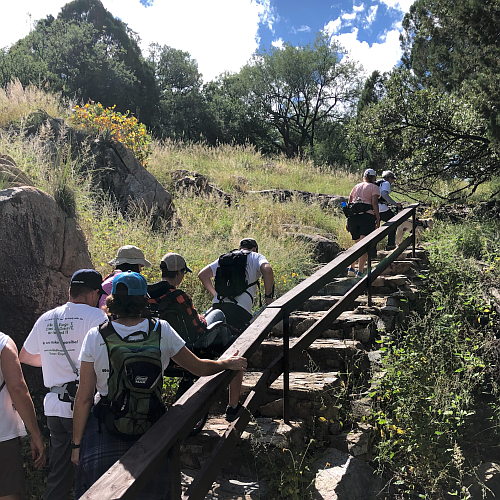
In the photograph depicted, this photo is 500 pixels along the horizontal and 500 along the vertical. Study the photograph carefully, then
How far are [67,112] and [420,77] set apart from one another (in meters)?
12.7

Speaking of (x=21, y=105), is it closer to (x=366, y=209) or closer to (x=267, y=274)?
(x=366, y=209)

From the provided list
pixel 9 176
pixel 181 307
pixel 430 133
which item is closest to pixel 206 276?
pixel 181 307

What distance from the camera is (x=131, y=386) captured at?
91.7 inches

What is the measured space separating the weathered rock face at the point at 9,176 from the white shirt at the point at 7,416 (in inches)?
93.9

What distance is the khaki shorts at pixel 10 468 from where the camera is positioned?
275 cm

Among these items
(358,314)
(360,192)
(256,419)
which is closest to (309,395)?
(256,419)

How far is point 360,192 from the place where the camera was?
7266 millimetres

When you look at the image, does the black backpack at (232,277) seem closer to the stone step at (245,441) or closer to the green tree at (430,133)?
the stone step at (245,441)

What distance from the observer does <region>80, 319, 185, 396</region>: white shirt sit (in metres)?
2.40

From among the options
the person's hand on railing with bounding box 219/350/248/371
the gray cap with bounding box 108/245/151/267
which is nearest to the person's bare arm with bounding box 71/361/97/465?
the person's hand on railing with bounding box 219/350/248/371

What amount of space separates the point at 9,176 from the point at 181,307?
263 centimetres

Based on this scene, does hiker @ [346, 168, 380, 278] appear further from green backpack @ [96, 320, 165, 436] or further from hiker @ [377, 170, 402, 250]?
green backpack @ [96, 320, 165, 436]

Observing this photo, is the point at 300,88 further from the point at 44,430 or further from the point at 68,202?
the point at 44,430

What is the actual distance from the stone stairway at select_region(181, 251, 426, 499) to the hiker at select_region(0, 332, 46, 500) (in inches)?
47.0
